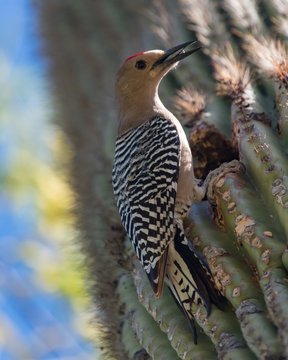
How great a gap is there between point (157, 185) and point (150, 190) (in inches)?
2.0

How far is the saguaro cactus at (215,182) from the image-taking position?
2.54m

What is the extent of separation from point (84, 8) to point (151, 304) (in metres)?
3.88

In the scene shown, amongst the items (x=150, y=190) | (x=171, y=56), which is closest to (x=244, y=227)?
(x=150, y=190)

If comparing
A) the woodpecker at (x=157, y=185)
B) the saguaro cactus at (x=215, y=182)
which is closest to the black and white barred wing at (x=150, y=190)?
the woodpecker at (x=157, y=185)

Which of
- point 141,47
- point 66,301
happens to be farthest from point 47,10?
point 66,301

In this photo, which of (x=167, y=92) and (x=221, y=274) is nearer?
(x=221, y=274)

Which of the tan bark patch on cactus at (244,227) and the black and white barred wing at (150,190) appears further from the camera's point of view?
the black and white barred wing at (150,190)

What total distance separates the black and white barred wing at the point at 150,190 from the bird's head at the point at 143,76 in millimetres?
345

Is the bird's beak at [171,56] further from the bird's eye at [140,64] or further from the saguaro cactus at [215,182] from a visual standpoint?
the saguaro cactus at [215,182]

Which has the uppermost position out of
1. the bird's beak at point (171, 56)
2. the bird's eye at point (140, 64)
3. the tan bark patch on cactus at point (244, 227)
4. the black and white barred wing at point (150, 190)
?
the bird's eye at point (140, 64)

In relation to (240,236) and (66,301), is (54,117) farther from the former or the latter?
(240,236)

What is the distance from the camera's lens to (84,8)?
20.2ft

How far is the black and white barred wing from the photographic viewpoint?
3172 millimetres

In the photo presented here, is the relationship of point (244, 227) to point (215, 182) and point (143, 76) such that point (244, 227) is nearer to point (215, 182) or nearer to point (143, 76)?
point (215, 182)
